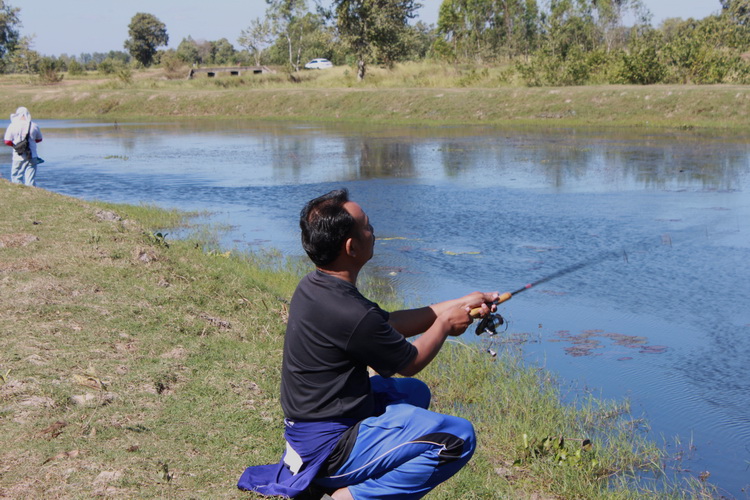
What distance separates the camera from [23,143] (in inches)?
483

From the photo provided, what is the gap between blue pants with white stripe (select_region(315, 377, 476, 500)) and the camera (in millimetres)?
3090

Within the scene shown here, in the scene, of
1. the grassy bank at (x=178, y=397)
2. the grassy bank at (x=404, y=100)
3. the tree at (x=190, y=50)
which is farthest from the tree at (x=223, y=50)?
the grassy bank at (x=178, y=397)

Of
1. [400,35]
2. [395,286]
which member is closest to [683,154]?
[395,286]

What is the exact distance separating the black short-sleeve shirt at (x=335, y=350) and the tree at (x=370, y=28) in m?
41.2

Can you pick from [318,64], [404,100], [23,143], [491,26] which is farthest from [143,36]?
[23,143]

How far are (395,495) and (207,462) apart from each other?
44.5 inches

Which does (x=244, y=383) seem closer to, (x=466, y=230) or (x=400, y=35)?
(x=466, y=230)

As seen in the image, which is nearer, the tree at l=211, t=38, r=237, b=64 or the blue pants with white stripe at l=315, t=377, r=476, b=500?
the blue pants with white stripe at l=315, t=377, r=476, b=500

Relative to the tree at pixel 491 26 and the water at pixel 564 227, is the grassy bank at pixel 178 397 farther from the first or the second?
the tree at pixel 491 26

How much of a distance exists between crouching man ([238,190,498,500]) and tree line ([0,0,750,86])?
30.5 meters

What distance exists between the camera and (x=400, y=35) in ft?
146

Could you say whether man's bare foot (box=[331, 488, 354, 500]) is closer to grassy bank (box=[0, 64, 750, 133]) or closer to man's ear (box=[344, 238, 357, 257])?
man's ear (box=[344, 238, 357, 257])

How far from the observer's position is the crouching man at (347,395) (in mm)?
3055

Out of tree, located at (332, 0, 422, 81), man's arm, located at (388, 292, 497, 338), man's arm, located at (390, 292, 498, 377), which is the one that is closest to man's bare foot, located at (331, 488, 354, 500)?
man's arm, located at (390, 292, 498, 377)
